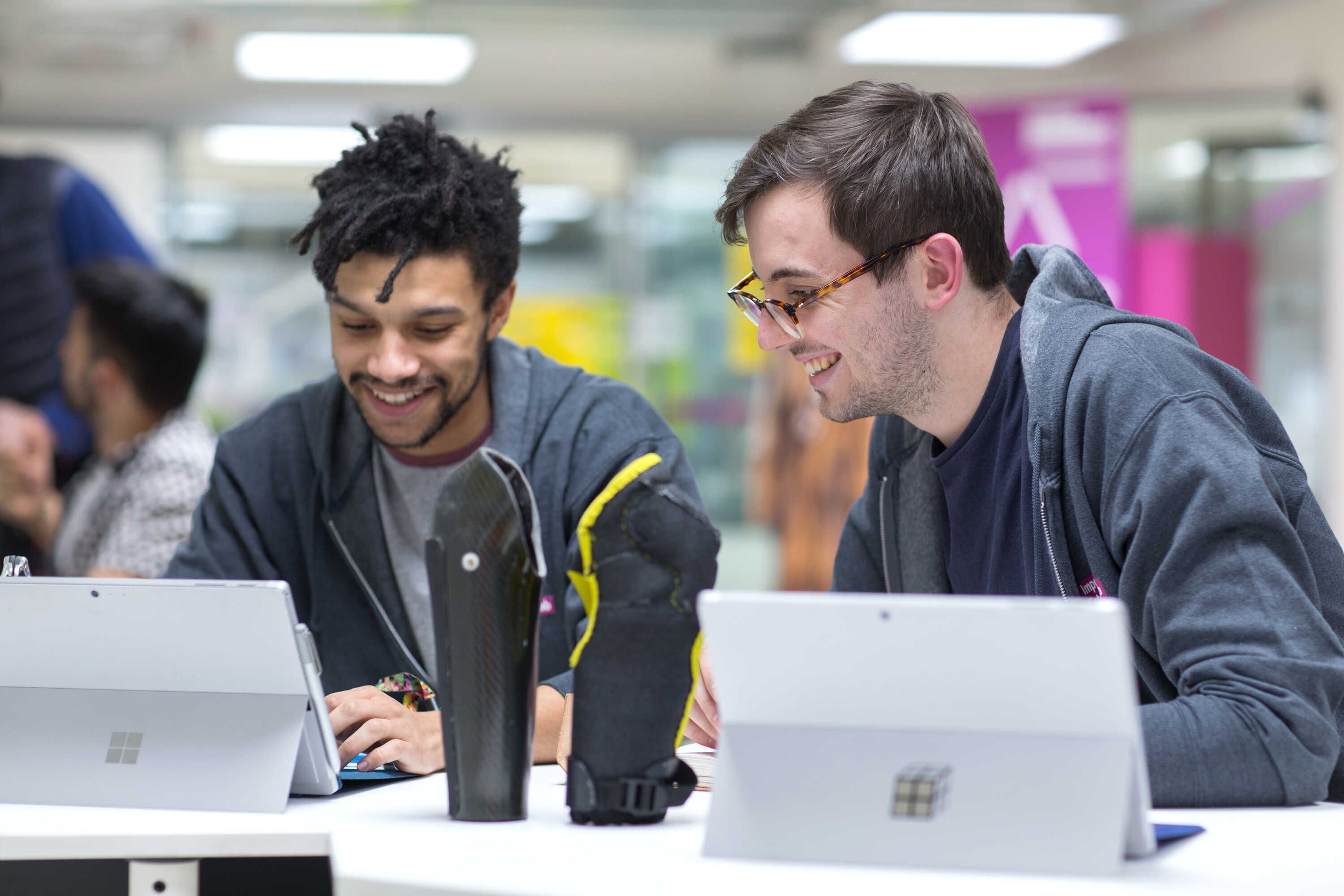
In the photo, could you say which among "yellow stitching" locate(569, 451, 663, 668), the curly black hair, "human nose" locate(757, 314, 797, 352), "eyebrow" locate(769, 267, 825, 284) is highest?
the curly black hair

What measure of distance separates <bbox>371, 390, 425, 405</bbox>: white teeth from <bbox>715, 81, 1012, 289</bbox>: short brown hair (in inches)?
18.2

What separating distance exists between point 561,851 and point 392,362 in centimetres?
89

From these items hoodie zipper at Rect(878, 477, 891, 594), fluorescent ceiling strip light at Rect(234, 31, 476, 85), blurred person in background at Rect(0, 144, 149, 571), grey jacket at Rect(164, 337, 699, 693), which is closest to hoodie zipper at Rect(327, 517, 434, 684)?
grey jacket at Rect(164, 337, 699, 693)

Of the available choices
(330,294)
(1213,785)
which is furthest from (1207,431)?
(330,294)

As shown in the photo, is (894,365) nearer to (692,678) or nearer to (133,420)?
(692,678)

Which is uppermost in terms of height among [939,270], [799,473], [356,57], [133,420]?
[356,57]

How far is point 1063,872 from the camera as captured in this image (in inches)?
33.9

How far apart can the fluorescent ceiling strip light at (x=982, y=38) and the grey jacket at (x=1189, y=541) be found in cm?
380

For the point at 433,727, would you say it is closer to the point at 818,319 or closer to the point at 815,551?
the point at 818,319

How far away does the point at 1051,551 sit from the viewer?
1369mm

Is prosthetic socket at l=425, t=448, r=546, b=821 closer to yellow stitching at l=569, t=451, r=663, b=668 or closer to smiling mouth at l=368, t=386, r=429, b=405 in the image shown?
yellow stitching at l=569, t=451, r=663, b=668

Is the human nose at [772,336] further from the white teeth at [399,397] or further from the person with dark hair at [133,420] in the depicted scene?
the person with dark hair at [133,420]

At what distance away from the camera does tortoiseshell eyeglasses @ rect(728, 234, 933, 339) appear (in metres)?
1.46

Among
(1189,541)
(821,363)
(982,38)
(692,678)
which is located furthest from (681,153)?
(692,678)
